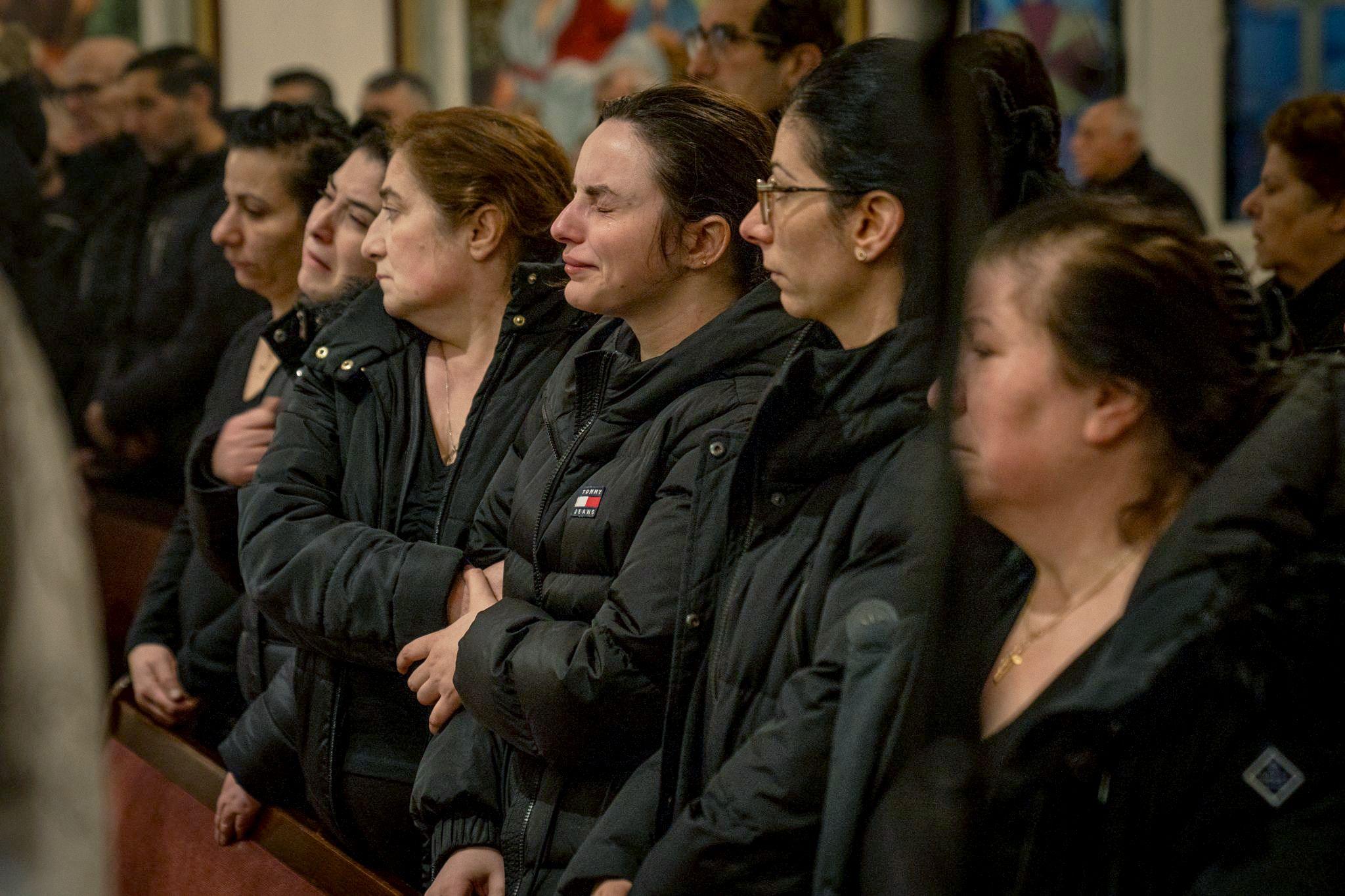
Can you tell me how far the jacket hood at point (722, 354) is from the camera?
1860 mm

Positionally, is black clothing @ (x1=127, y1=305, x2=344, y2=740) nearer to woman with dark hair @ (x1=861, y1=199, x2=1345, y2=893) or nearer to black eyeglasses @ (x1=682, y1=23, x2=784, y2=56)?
black eyeglasses @ (x1=682, y1=23, x2=784, y2=56)

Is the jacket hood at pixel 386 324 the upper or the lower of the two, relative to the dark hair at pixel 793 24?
lower

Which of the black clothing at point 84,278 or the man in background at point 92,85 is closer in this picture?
the black clothing at point 84,278

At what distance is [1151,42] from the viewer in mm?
5594

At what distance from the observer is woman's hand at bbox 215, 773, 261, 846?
263 centimetres

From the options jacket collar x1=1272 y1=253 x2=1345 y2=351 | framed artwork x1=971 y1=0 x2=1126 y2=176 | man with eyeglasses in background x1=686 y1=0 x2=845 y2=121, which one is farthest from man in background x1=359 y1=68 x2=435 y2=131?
jacket collar x1=1272 y1=253 x2=1345 y2=351

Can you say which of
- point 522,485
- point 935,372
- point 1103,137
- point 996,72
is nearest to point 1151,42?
point 1103,137

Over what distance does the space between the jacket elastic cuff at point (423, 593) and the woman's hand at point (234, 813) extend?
2.24ft

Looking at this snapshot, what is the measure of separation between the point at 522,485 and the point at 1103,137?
3556 mm

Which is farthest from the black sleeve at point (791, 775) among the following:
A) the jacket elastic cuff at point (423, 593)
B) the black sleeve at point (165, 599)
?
the black sleeve at point (165, 599)

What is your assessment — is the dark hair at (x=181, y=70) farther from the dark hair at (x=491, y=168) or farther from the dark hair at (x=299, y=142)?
the dark hair at (x=491, y=168)

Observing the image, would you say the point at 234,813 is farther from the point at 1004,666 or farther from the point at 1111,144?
the point at 1111,144

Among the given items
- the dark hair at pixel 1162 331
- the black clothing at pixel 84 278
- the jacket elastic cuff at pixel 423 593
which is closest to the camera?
the dark hair at pixel 1162 331

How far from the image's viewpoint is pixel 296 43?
773 cm
